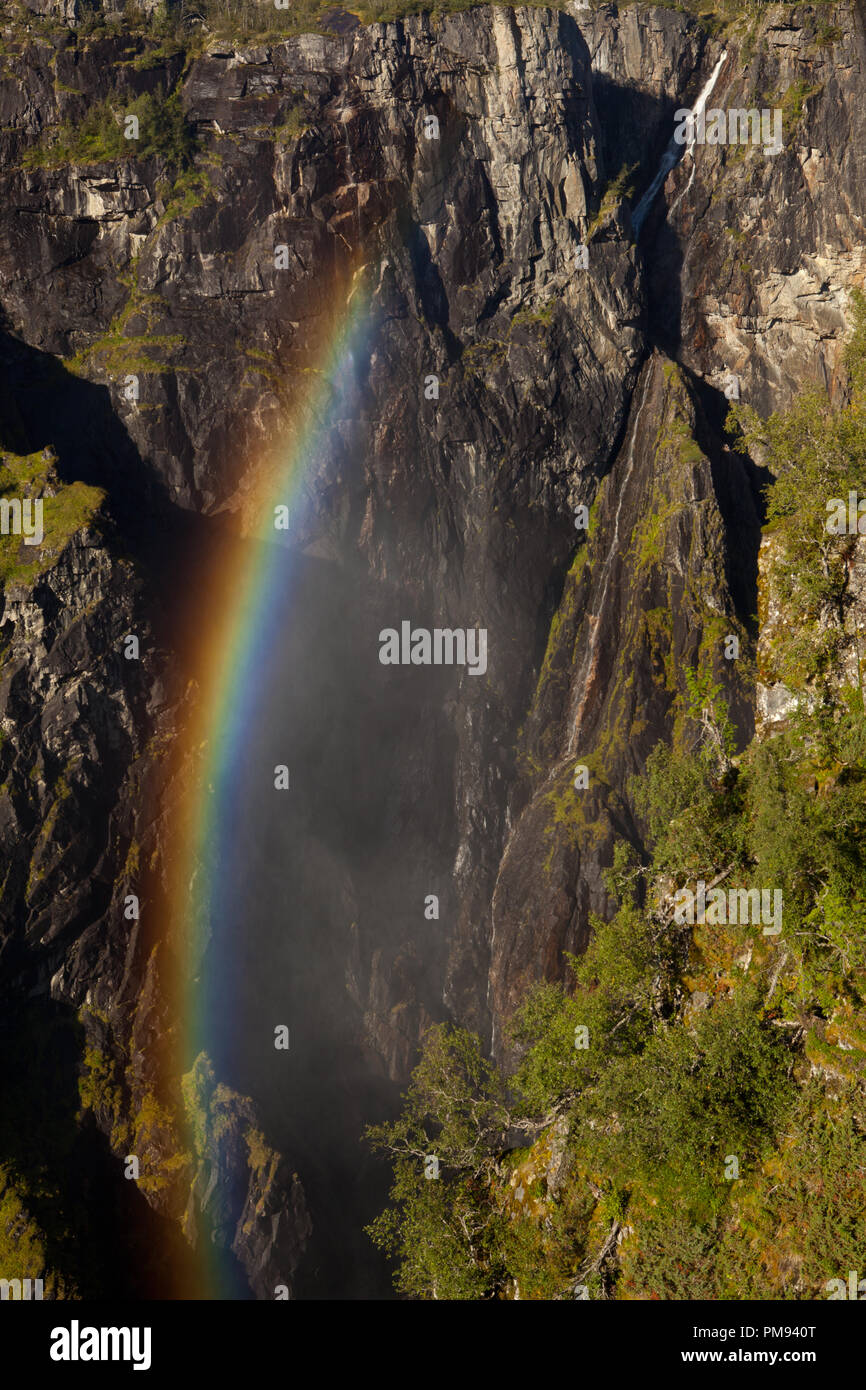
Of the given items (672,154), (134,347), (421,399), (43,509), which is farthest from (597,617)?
(672,154)

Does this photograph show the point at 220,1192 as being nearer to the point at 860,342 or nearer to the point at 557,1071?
the point at 557,1071

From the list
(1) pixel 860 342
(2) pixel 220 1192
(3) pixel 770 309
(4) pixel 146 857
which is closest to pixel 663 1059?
(1) pixel 860 342

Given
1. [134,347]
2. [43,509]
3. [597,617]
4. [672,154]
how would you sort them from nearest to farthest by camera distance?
[43,509] < [597,617] < [134,347] < [672,154]

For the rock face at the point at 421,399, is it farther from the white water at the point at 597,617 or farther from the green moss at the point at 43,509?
the green moss at the point at 43,509

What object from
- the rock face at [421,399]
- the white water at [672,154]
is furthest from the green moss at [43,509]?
the white water at [672,154]

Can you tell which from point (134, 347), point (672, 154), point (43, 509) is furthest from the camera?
point (672, 154)

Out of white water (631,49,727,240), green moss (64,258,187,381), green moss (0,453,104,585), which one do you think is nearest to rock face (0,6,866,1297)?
green moss (64,258,187,381)

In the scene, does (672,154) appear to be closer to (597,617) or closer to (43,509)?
(597,617)

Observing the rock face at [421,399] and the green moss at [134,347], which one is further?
the green moss at [134,347]
